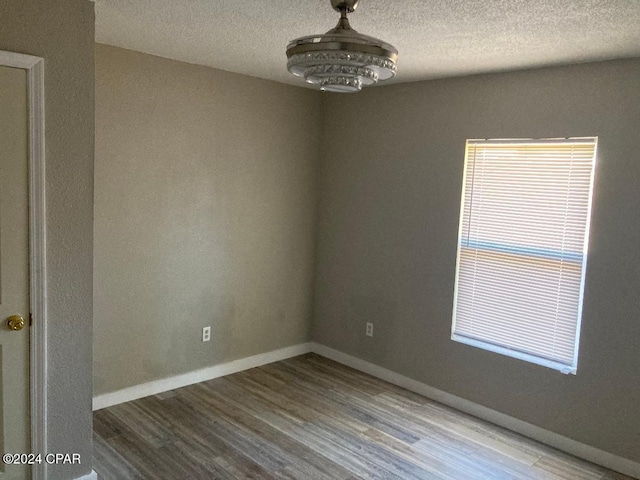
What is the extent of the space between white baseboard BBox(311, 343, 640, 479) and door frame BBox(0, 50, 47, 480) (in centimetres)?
255

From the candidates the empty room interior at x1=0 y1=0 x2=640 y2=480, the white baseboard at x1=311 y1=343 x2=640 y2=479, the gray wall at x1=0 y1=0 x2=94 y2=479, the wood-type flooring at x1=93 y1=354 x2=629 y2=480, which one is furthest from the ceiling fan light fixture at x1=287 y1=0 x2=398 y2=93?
the white baseboard at x1=311 y1=343 x2=640 y2=479

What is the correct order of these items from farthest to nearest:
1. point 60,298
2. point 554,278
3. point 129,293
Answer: point 129,293, point 554,278, point 60,298

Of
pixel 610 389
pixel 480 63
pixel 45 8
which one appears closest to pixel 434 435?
pixel 610 389

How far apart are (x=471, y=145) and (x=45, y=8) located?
104 inches

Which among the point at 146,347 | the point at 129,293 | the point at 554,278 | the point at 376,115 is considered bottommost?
the point at 146,347

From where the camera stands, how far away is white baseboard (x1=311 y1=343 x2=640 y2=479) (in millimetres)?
3082

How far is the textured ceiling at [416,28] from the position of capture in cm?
228

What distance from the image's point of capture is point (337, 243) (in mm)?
4570

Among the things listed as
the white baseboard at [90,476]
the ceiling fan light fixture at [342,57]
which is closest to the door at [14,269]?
the white baseboard at [90,476]

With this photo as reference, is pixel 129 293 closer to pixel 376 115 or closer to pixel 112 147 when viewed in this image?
pixel 112 147

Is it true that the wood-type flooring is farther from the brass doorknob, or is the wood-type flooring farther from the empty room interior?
the brass doorknob

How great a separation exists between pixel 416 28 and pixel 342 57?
3.57 feet

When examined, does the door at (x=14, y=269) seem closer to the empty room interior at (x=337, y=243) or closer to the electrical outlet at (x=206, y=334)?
the empty room interior at (x=337, y=243)

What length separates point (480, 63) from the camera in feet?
10.7
